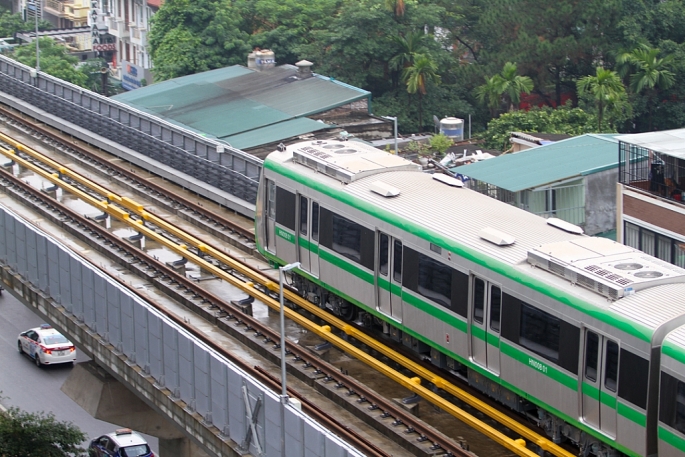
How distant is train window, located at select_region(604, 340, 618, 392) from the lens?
56.0 ft

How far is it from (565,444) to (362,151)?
29.5 ft

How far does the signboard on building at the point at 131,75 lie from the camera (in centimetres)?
8450

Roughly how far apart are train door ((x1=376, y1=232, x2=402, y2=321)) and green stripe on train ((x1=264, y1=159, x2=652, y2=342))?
419 millimetres

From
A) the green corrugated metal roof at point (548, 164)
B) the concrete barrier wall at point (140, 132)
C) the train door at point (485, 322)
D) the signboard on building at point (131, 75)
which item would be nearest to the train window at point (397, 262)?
the train door at point (485, 322)

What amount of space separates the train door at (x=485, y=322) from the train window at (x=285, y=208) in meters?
6.31

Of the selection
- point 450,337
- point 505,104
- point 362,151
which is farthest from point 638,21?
point 450,337

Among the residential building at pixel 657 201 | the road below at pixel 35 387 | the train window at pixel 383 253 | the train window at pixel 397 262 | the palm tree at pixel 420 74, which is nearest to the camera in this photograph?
the train window at pixel 397 262

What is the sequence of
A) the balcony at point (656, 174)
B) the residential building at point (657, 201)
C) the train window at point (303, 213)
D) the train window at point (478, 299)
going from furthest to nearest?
the balcony at point (656, 174)
the residential building at point (657, 201)
the train window at point (303, 213)
the train window at point (478, 299)

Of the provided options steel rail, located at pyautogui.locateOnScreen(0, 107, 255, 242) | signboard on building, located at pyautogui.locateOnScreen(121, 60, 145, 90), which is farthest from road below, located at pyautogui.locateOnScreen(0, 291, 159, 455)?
signboard on building, located at pyautogui.locateOnScreen(121, 60, 145, 90)

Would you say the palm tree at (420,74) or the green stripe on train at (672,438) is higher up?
the green stripe on train at (672,438)

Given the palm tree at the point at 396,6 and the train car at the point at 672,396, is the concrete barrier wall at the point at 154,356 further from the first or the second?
the palm tree at the point at 396,6

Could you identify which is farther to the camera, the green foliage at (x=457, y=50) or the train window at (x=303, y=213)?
the green foliage at (x=457, y=50)

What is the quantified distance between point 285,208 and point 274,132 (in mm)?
27493

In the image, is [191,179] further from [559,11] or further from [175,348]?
[559,11]
